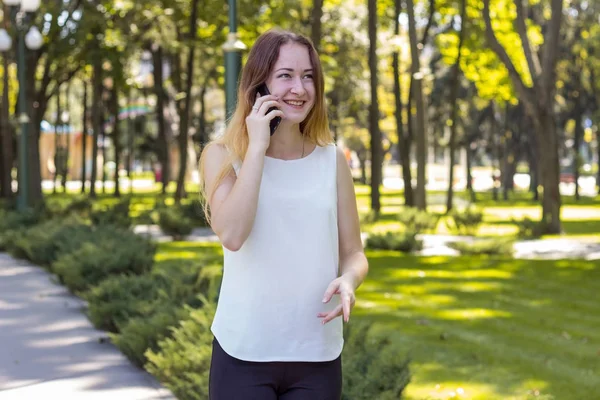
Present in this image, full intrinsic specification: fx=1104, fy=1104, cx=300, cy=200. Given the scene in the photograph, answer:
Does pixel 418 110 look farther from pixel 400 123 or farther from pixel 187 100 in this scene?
pixel 187 100

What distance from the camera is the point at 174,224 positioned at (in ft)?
76.5

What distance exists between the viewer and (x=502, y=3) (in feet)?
109

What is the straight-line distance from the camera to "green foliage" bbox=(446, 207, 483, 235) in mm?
25250

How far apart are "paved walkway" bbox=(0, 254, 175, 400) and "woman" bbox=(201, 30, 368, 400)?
13.0 ft

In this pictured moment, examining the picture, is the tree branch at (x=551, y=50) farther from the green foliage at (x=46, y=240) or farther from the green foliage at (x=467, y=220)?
the green foliage at (x=46, y=240)

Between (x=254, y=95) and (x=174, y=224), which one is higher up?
(x=254, y=95)

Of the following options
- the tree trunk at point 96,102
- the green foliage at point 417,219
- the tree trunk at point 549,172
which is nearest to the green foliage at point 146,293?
the tree trunk at point 549,172

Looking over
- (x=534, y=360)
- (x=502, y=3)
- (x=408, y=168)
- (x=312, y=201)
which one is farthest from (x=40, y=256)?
(x=502, y=3)

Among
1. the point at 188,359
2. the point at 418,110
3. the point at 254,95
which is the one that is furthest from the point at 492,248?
the point at 254,95

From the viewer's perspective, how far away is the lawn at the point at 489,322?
27.3 ft

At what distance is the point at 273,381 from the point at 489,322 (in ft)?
29.4

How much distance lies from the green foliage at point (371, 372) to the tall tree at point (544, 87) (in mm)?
16989

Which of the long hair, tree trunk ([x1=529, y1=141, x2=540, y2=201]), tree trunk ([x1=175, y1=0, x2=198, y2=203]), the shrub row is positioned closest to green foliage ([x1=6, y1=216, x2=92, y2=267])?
the shrub row

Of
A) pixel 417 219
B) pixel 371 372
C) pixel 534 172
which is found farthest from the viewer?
pixel 534 172
